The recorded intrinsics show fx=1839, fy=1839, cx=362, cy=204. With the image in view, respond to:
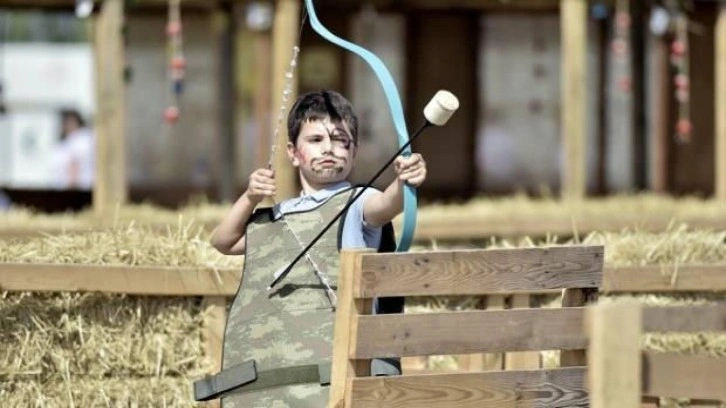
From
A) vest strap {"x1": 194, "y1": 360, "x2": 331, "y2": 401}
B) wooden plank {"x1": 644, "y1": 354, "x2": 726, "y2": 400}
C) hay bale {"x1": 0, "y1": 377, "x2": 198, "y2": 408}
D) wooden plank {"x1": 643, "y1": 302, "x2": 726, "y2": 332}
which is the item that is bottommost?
hay bale {"x1": 0, "y1": 377, "x2": 198, "y2": 408}

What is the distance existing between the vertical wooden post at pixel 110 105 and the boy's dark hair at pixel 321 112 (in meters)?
7.11

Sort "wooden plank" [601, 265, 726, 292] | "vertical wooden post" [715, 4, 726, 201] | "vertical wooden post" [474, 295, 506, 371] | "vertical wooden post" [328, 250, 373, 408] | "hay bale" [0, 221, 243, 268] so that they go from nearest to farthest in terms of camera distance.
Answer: "vertical wooden post" [328, 250, 373, 408] → "hay bale" [0, 221, 243, 268] → "vertical wooden post" [474, 295, 506, 371] → "wooden plank" [601, 265, 726, 292] → "vertical wooden post" [715, 4, 726, 201]

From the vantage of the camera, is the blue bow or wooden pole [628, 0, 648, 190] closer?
the blue bow

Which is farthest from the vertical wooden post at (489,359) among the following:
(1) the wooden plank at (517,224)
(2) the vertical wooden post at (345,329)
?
(1) the wooden plank at (517,224)

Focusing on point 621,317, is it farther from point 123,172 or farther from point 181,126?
point 181,126

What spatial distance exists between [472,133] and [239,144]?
2.29 meters

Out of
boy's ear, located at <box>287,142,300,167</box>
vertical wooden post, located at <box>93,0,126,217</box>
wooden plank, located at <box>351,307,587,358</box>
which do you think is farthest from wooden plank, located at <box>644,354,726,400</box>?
vertical wooden post, located at <box>93,0,126,217</box>

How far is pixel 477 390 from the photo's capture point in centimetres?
533

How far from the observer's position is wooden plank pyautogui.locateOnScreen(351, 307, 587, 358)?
5176 millimetres

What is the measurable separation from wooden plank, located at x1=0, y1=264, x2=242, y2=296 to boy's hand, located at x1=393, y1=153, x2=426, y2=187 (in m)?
1.57

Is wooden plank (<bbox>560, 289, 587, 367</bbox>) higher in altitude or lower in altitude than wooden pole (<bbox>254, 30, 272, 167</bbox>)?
lower

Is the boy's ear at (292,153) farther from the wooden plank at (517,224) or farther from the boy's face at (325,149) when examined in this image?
the wooden plank at (517,224)

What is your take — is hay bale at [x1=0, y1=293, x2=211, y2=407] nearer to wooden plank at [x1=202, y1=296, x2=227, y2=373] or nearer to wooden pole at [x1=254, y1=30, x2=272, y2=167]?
wooden plank at [x1=202, y1=296, x2=227, y2=373]

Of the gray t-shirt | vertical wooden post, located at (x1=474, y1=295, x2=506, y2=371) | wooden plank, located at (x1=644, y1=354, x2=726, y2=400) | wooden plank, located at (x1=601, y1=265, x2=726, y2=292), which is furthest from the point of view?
wooden plank, located at (x1=601, y1=265, x2=726, y2=292)
